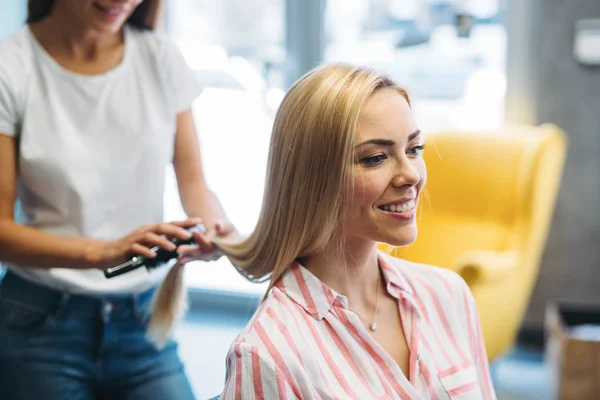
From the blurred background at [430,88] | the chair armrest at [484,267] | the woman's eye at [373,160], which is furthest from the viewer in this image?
the blurred background at [430,88]

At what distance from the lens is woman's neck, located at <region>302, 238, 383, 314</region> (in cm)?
141

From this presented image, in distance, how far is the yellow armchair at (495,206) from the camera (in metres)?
3.00

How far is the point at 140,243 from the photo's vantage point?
156 centimetres

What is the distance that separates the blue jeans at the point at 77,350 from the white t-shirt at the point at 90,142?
0.04 metres

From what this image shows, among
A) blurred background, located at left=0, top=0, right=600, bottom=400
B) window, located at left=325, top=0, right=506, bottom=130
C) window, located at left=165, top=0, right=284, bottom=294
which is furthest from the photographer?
window, located at left=165, top=0, right=284, bottom=294

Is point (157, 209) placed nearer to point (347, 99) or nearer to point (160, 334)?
point (160, 334)

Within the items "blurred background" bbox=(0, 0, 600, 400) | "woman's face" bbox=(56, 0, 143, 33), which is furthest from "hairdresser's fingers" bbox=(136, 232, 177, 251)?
"blurred background" bbox=(0, 0, 600, 400)

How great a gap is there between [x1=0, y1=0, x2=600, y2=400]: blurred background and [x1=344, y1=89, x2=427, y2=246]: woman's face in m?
1.61

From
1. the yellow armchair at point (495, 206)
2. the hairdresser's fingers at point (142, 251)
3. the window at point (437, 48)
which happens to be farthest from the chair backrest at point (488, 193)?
the hairdresser's fingers at point (142, 251)

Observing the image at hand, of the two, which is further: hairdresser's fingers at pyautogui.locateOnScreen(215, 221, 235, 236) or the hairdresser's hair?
the hairdresser's hair

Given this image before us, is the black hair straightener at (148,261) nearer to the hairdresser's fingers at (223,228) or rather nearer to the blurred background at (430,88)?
the hairdresser's fingers at (223,228)

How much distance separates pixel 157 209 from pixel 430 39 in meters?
2.39

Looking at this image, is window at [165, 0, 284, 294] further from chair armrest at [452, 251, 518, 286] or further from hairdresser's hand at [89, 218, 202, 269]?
hairdresser's hand at [89, 218, 202, 269]

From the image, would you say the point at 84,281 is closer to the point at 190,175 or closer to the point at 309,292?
the point at 190,175
